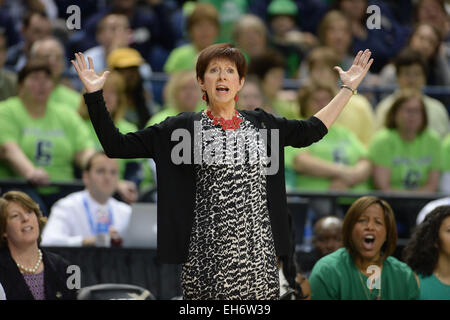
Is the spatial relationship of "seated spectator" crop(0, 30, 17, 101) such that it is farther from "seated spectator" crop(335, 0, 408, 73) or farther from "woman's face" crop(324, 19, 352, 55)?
"seated spectator" crop(335, 0, 408, 73)

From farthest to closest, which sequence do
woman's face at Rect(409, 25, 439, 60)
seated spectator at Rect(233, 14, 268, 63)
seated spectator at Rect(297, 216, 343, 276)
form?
woman's face at Rect(409, 25, 439, 60)
seated spectator at Rect(233, 14, 268, 63)
seated spectator at Rect(297, 216, 343, 276)

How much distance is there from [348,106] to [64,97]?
8.08 ft

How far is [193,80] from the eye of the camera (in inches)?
317

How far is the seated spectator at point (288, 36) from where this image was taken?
10188 millimetres

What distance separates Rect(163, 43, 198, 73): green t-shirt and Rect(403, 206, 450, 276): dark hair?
3.69m

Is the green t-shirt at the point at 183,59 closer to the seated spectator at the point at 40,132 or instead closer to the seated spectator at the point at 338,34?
the seated spectator at the point at 338,34

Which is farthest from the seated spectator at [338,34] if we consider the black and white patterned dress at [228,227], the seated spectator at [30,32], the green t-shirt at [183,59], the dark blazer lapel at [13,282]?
the black and white patterned dress at [228,227]

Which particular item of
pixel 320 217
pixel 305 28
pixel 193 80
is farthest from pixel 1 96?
pixel 305 28

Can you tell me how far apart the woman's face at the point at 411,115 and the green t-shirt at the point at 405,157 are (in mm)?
97

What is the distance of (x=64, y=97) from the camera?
8742 millimetres

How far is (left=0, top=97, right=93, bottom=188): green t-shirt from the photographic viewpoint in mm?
7852

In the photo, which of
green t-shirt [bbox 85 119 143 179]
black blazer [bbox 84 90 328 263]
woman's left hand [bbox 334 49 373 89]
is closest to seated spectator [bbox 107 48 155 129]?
green t-shirt [bbox 85 119 143 179]

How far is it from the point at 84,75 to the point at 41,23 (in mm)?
5720

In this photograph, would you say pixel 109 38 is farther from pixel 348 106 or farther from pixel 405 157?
pixel 405 157
